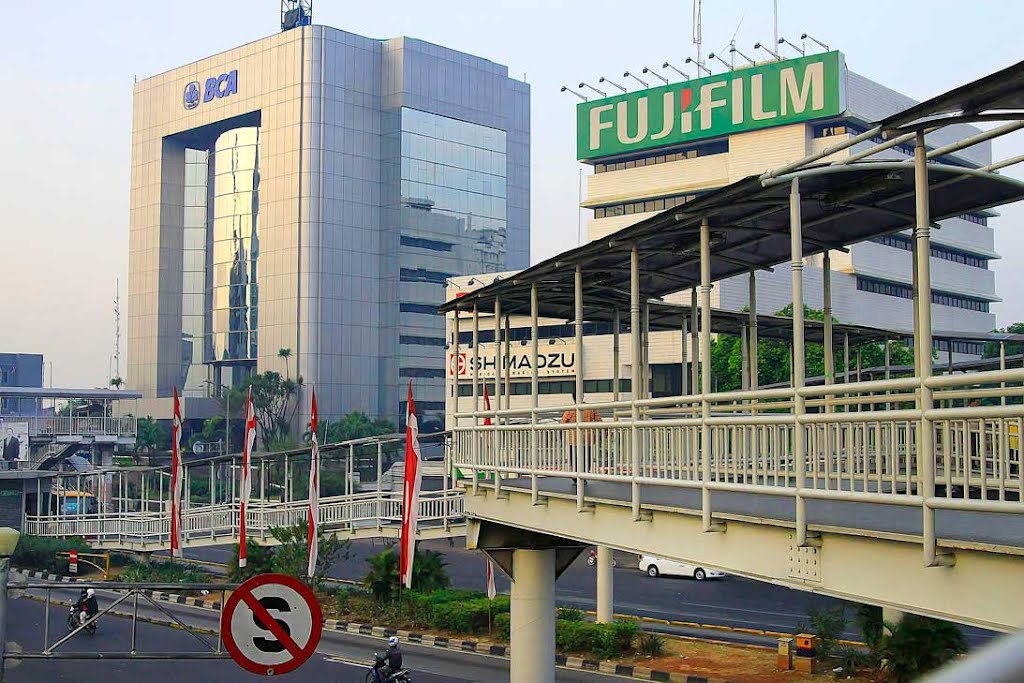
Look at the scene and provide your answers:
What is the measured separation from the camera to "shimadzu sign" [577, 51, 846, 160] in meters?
66.9

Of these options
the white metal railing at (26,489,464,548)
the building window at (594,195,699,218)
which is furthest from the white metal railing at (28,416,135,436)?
the building window at (594,195,699,218)

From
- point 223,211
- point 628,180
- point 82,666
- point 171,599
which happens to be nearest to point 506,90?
point 223,211

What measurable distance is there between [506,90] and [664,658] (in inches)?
3817

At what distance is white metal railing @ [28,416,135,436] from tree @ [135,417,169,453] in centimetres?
2736

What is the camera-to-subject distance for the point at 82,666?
80.0 ft

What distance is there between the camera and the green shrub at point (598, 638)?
76.7 ft

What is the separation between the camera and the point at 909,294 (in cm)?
7038

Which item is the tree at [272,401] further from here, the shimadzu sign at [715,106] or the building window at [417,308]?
the shimadzu sign at [715,106]

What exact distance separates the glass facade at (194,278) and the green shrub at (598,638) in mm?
87458

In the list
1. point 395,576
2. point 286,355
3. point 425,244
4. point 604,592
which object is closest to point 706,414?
point 604,592

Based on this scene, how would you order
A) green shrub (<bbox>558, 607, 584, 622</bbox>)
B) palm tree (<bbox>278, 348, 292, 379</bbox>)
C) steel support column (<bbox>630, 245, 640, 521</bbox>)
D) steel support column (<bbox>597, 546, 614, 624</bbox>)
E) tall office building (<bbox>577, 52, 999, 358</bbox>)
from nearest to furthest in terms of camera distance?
steel support column (<bbox>630, 245, 640, 521</bbox>), steel support column (<bbox>597, 546, 614, 624</bbox>), green shrub (<bbox>558, 607, 584, 622</bbox>), tall office building (<bbox>577, 52, 999, 358</bbox>), palm tree (<bbox>278, 348, 292, 379</bbox>)

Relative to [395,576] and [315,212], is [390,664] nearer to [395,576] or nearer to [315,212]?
[395,576]

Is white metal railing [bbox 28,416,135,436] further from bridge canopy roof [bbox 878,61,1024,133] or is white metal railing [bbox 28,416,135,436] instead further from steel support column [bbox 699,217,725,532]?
bridge canopy roof [bbox 878,61,1024,133]

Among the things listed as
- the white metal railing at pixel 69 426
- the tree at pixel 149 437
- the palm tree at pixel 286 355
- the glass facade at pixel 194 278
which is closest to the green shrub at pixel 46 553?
the white metal railing at pixel 69 426
